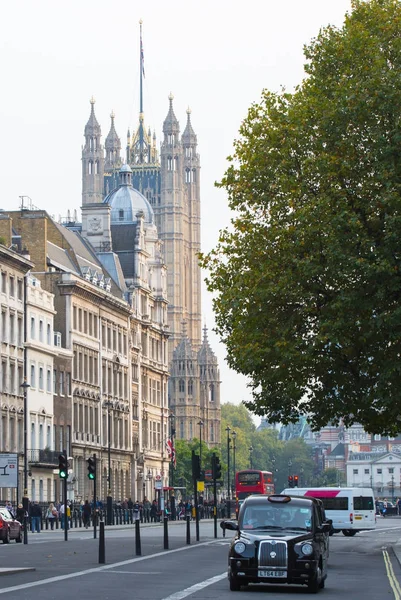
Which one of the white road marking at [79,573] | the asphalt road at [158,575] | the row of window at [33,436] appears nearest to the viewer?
the asphalt road at [158,575]

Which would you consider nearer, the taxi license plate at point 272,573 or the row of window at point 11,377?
the taxi license plate at point 272,573

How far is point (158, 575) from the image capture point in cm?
2975

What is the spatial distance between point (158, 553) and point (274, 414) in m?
10.4

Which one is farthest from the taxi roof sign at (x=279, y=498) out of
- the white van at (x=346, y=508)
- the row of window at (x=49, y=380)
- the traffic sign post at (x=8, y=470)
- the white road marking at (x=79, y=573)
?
the row of window at (x=49, y=380)

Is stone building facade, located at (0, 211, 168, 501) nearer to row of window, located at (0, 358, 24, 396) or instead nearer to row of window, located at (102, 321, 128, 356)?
row of window, located at (102, 321, 128, 356)

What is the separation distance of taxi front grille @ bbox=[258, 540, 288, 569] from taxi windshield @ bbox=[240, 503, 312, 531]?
0.81 metres

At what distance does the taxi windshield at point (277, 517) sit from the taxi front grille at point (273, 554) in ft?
2.66

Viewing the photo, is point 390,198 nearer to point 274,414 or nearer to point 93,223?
point 274,414

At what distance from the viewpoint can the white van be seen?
68.2 meters

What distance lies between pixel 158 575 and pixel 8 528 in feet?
84.7

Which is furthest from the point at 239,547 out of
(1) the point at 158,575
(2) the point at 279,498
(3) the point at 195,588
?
(1) the point at 158,575

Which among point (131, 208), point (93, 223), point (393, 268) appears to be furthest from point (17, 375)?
point (131, 208)

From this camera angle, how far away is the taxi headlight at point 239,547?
25.5m

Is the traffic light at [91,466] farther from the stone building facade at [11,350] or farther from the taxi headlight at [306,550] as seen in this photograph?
the taxi headlight at [306,550]
